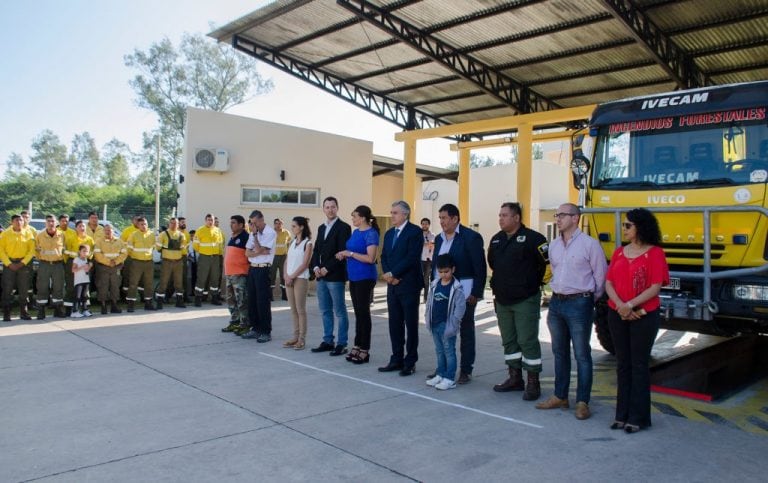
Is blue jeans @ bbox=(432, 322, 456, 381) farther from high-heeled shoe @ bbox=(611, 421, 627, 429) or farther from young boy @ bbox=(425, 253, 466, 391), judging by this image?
high-heeled shoe @ bbox=(611, 421, 627, 429)

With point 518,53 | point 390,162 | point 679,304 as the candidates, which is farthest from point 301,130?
point 679,304

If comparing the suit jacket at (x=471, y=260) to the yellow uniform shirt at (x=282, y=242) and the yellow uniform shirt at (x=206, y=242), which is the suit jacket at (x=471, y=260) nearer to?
the yellow uniform shirt at (x=206, y=242)

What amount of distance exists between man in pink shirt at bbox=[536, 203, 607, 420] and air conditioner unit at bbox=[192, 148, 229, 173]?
10.6m

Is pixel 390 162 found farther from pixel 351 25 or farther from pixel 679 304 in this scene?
pixel 679 304

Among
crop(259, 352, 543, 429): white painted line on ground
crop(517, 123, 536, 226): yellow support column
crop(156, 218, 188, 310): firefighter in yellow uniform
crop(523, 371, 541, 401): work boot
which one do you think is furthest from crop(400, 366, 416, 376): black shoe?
crop(517, 123, 536, 226): yellow support column

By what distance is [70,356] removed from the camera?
7500 mm

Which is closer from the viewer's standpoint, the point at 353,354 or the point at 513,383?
the point at 513,383

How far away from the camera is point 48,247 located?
1066 cm

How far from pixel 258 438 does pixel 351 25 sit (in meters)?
11.3

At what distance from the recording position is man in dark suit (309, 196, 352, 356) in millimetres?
7617

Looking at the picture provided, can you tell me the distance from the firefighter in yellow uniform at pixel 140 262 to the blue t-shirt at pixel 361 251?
21.0 feet

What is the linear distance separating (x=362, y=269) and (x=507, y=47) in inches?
354

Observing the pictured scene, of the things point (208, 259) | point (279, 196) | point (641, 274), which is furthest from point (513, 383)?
point (279, 196)

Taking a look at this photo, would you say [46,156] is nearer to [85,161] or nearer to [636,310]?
[85,161]
